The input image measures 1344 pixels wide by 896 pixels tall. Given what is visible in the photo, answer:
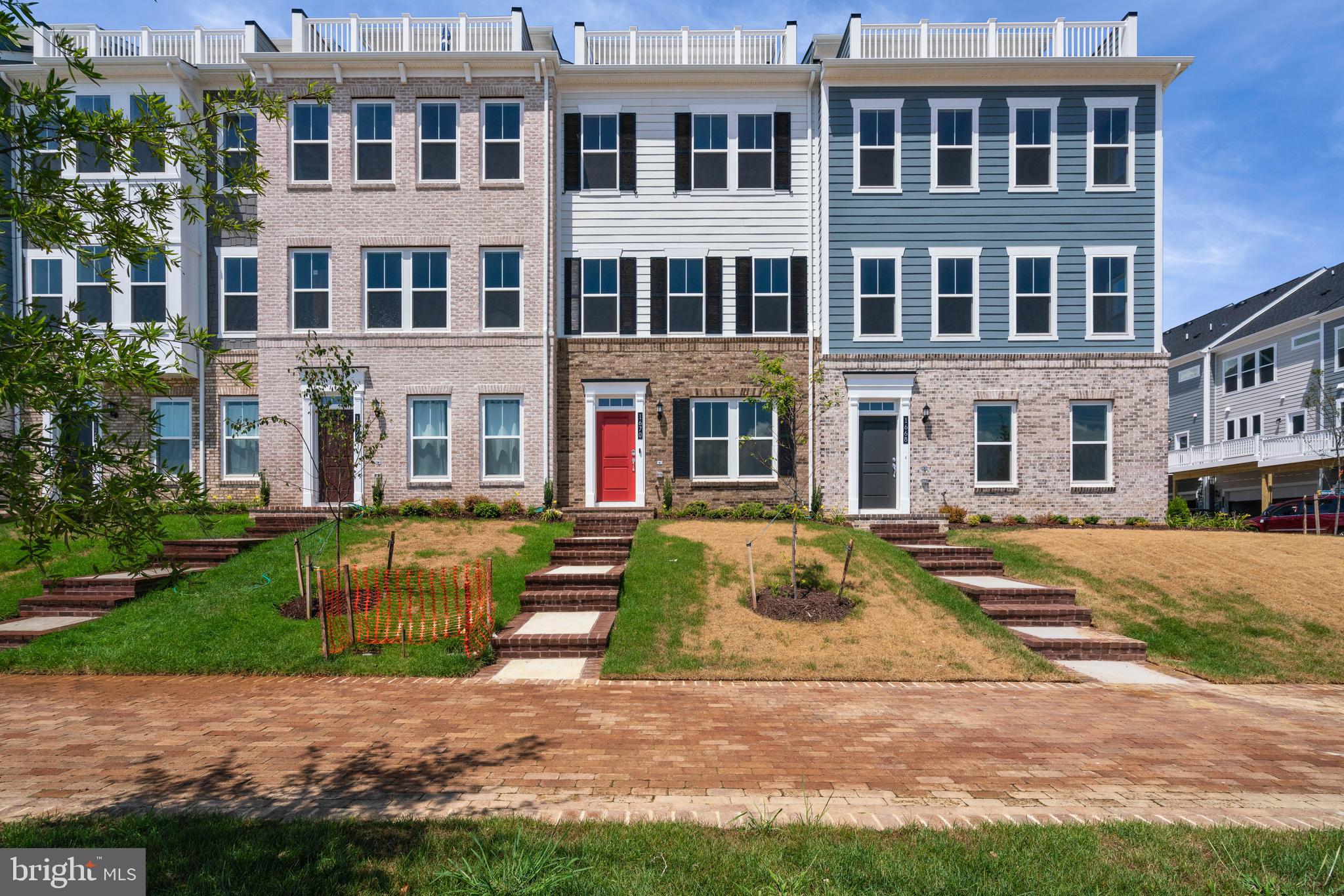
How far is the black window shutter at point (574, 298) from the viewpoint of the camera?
58.1 feet

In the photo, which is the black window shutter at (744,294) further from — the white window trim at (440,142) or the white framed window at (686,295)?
the white window trim at (440,142)

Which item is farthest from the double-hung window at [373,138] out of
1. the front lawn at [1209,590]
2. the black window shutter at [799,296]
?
the front lawn at [1209,590]

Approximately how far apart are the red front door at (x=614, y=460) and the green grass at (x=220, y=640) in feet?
19.4

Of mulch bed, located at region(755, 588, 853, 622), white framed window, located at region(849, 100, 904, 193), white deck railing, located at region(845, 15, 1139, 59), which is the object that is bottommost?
mulch bed, located at region(755, 588, 853, 622)

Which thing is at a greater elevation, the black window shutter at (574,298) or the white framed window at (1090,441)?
the black window shutter at (574,298)

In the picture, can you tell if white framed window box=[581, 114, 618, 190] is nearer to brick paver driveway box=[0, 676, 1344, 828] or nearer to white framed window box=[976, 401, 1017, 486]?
white framed window box=[976, 401, 1017, 486]

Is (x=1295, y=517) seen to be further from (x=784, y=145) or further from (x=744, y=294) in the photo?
(x=784, y=145)

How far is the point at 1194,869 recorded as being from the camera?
406 centimetres

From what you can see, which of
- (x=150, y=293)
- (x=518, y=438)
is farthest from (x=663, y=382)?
(x=150, y=293)

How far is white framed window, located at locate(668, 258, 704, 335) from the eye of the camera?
17828 millimetres

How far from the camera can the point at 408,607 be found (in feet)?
34.7

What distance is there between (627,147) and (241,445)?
12.2 meters

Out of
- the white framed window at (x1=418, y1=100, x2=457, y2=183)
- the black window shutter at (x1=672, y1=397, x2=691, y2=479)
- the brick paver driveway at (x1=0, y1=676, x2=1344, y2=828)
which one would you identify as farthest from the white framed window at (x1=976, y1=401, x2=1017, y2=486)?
the white framed window at (x1=418, y1=100, x2=457, y2=183)

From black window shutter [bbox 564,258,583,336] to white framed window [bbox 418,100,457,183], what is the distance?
11.6 feet
